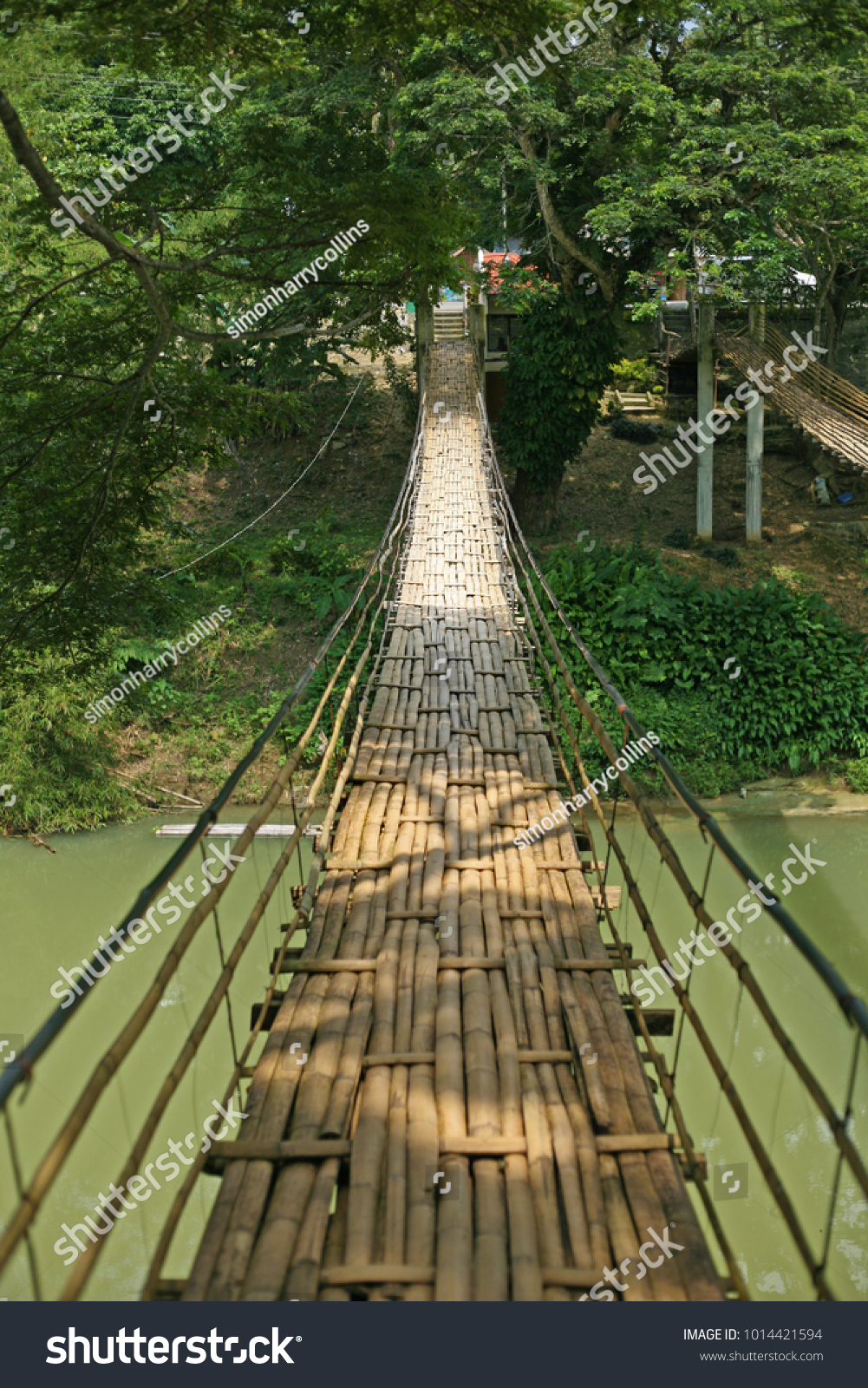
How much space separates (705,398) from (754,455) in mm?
670

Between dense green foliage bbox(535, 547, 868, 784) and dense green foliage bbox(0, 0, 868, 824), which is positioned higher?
dense green foliage bbox(0, 0, 868, 824)

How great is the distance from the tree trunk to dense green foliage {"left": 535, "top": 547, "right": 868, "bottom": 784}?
1311mm

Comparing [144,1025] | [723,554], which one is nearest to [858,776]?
[723,554]

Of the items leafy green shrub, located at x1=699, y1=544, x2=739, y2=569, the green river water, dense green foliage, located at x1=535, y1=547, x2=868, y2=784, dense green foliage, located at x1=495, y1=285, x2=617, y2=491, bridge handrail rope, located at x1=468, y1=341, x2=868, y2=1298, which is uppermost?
dense green foliage, located at x1=495, y1=285, x2=617, y2=491

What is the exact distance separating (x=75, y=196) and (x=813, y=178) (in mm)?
4715

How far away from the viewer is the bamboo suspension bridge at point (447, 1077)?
1.49 metres

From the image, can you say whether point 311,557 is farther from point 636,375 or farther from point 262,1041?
point 636,375

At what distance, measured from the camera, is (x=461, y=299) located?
1225cm

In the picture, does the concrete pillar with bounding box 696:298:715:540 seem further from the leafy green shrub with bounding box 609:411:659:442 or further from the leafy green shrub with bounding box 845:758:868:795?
the leafy green shrub with bounding box 845:758:868:795

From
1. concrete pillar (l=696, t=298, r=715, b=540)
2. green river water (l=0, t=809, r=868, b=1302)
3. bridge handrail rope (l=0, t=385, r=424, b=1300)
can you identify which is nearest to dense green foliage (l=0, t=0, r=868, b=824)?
concrete pillar (l=696, t=298, r=715, b=540)

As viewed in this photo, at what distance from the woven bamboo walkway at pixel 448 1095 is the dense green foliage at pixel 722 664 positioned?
4541mm

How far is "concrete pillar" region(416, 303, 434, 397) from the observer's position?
953 cm
